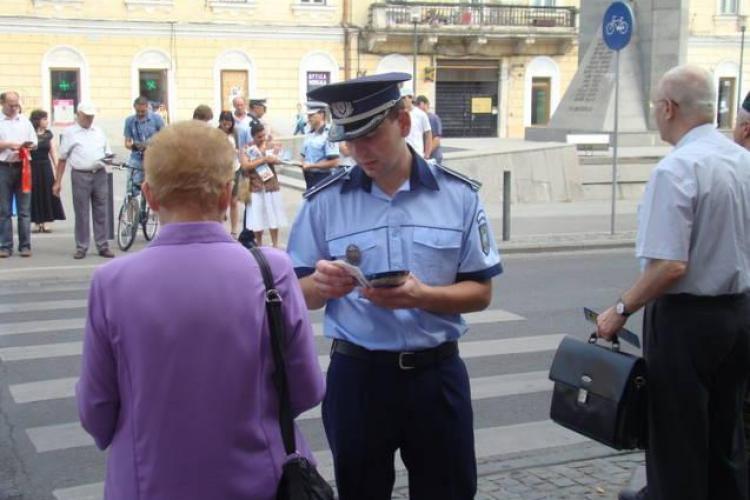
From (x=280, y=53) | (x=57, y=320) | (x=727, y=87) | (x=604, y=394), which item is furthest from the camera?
(x=727, y=87)

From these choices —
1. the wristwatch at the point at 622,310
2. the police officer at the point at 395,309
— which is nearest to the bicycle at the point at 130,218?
the wristwatch at the point at 622,310

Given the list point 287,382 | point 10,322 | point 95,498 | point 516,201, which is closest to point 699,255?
point 287,382

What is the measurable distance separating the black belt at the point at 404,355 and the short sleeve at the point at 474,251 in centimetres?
24

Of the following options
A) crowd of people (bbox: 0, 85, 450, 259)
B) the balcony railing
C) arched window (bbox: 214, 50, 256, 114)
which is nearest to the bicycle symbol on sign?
crowd of people (bbox: 0, 85, 450, 259)

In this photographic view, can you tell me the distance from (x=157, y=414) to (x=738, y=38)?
51747mm

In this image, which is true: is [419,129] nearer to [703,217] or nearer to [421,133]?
[421,133]

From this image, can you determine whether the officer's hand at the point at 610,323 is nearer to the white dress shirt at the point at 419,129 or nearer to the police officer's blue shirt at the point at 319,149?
the police officer's blue shirt at the point at 319,149

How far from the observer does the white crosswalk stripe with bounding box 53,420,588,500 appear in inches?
215

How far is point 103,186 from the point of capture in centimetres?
1220

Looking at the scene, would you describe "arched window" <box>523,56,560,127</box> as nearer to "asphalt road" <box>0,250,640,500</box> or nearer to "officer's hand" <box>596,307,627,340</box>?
"asphalt road" <box>0,250,640,500</box>

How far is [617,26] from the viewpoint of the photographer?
1422 cm

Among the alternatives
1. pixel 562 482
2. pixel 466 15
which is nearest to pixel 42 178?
pixel 562 482

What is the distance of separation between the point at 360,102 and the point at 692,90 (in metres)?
1.44

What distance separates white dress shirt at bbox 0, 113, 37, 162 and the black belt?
1030 centimetres
